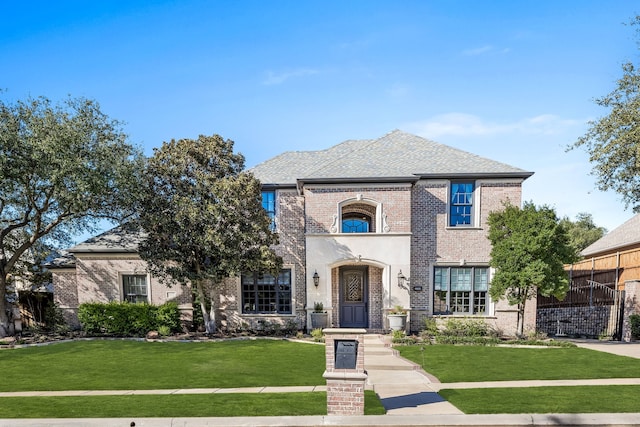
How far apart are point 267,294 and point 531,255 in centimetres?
1080

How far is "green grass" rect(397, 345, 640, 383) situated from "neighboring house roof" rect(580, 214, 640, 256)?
1053 centimetres

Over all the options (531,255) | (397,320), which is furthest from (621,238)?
(397,320)

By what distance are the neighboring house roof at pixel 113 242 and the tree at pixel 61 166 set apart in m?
1.55

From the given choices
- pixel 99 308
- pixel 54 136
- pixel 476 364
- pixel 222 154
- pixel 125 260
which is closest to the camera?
pixel 476 364

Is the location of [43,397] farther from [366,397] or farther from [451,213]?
[451,213]

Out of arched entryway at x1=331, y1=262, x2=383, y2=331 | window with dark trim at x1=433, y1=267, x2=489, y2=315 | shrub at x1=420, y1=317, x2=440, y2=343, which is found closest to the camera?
shrub at x1=420, y1=317, x2=440, y2=343

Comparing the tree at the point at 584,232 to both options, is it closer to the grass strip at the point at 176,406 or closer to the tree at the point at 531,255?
the tree at the point at 531,255

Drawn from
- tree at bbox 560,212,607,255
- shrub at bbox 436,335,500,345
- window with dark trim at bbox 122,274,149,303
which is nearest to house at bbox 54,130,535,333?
window with dark trim at bbox 122,274,149,303

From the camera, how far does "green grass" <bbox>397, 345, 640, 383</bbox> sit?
29.1ft

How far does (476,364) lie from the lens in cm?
1009

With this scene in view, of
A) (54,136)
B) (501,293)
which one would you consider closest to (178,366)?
(54,136)

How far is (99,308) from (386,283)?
1238 centimetres

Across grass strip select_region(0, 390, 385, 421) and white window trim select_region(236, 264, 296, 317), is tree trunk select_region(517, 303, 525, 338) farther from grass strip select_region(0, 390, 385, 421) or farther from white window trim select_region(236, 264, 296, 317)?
grass strip select_region(0, 390, 385, 421)

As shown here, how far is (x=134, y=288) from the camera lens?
1723 centimetres
